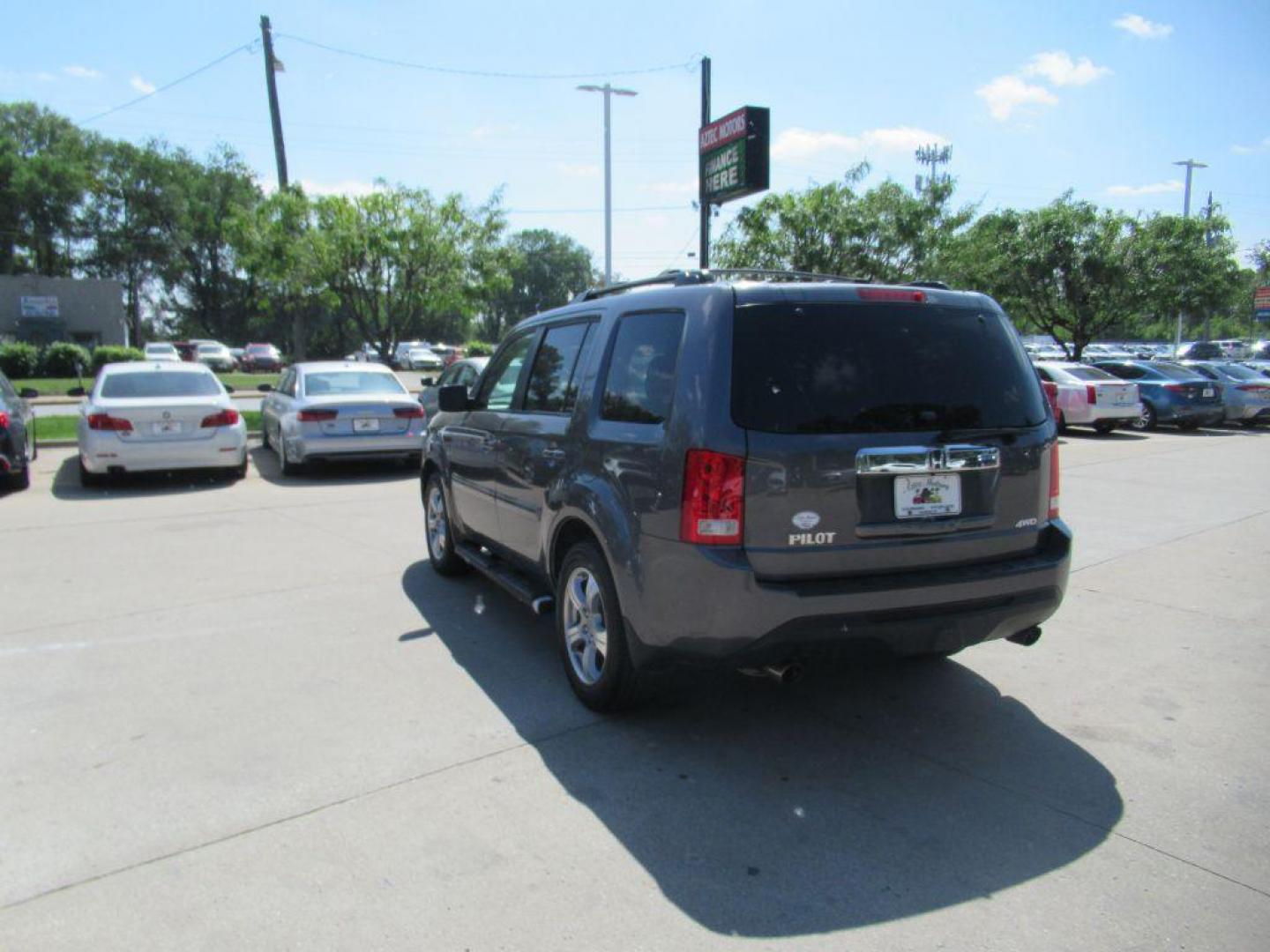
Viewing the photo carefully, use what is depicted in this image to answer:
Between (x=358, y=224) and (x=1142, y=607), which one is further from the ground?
(x=358, y=224)

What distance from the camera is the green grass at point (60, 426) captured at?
47.1 feet

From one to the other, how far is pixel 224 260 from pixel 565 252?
185 ft

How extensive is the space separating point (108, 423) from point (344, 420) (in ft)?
8.30

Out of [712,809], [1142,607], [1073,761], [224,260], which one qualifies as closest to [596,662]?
[712,809]

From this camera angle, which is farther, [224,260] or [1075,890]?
[224,260]

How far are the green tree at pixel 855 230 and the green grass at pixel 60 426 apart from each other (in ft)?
37.5

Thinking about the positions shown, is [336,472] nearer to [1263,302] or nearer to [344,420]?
[344,420]

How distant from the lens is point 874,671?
466cm

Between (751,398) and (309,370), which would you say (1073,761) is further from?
(309,370)

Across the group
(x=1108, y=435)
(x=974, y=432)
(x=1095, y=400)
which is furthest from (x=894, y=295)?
(x=1108, y=435)

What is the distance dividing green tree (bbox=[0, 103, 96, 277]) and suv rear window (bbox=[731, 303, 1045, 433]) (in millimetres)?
58320

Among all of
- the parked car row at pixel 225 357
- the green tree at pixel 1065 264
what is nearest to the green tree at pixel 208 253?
the parked car row at pixel 225 357

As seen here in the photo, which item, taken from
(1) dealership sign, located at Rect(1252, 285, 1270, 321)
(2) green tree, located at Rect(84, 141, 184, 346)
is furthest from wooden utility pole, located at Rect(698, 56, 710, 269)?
(2) green tree, located at Rect(84, 141, 184, 346)

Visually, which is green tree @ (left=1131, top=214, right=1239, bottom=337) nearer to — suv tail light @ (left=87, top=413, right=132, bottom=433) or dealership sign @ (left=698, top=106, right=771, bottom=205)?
dealership sign @ (left=698, top=106, right=771, bottom=205)
